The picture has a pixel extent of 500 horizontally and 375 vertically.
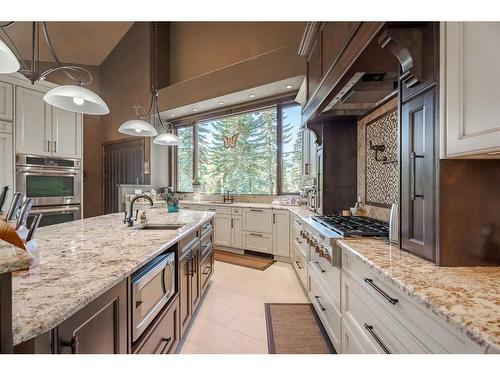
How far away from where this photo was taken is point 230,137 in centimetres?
506

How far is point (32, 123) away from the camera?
337 cm

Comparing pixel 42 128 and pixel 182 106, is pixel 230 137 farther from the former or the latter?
pixel 42 128

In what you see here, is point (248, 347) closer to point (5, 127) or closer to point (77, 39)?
point (5, 127)

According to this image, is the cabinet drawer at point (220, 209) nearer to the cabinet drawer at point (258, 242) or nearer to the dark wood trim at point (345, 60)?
the cabinet drawer at point (258, 242)

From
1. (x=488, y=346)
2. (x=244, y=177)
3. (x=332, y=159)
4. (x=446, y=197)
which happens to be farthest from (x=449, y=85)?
(x=244, y=177)

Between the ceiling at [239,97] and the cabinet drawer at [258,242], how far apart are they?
2.52 m

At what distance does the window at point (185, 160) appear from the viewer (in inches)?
222

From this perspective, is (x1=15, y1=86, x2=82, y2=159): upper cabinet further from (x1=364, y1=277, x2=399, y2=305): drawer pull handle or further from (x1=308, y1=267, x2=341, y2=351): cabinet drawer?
(x1=364, y1=277, x2=399, y2=305): drawer pull handle

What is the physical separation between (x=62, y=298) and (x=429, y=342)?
124 cm

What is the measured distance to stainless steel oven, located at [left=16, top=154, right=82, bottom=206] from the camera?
10.6 feet

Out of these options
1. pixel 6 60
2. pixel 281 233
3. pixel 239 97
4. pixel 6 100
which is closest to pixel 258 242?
pixel 281 233

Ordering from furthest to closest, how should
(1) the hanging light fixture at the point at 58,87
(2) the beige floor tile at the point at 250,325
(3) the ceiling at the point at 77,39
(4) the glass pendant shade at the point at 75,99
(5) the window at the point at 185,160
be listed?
(5) the window at the point at 185,160
(3) the ceiling at the point at 77,39
(2) the beige floor tile at the point at 250,325
(4) the glass pendant shade at the point at 75,99
(1) the hanging light fixture at the point at 58,87

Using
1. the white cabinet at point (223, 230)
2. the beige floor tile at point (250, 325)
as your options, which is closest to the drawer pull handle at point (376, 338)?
the beige floor tile at point (250, 325)

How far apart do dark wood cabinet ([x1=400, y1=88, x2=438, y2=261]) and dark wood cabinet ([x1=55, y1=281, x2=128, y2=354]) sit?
142 centimetres
